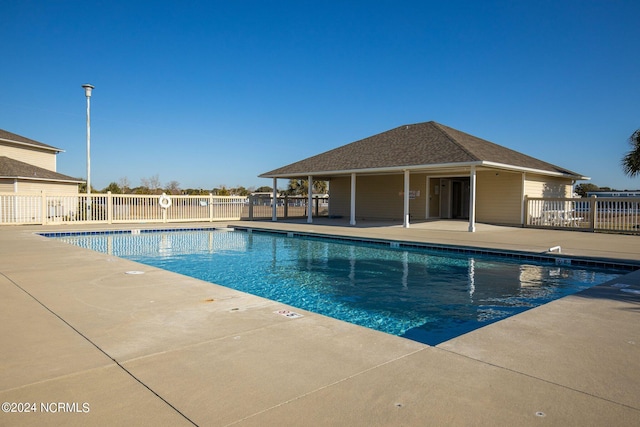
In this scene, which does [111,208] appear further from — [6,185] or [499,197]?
[499,197]

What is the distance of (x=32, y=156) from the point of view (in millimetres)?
24125

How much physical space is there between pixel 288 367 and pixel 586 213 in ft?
56.4

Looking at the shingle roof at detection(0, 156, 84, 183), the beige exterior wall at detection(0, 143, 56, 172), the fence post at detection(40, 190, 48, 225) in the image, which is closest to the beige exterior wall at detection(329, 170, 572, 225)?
the fence post at detection(40, 190, 48, 225)

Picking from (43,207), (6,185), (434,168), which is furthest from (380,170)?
(6,185)

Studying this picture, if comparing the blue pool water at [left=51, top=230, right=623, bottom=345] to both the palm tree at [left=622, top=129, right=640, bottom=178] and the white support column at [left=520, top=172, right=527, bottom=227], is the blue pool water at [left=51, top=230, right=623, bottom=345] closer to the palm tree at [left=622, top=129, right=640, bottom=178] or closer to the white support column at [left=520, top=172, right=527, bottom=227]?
the white support column at [left=520, top=172, right=527, bottom=227]

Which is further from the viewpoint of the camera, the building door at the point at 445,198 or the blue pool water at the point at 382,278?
the building door at the point at 445,198

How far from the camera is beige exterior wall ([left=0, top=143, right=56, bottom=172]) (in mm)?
22516

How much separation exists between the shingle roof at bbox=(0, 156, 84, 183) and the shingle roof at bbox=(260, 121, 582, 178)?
11.6 m

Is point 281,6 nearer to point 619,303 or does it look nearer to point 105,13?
point 105,13

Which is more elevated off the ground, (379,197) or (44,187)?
(44,187)

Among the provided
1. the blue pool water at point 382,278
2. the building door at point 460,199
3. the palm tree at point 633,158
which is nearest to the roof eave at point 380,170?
the blue pool water at point 382,278

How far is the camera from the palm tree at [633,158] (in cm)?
1542

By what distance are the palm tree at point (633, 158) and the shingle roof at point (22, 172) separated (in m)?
26.9

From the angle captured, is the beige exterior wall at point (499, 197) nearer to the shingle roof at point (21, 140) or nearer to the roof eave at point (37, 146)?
the roof eave at point (37, 146)
